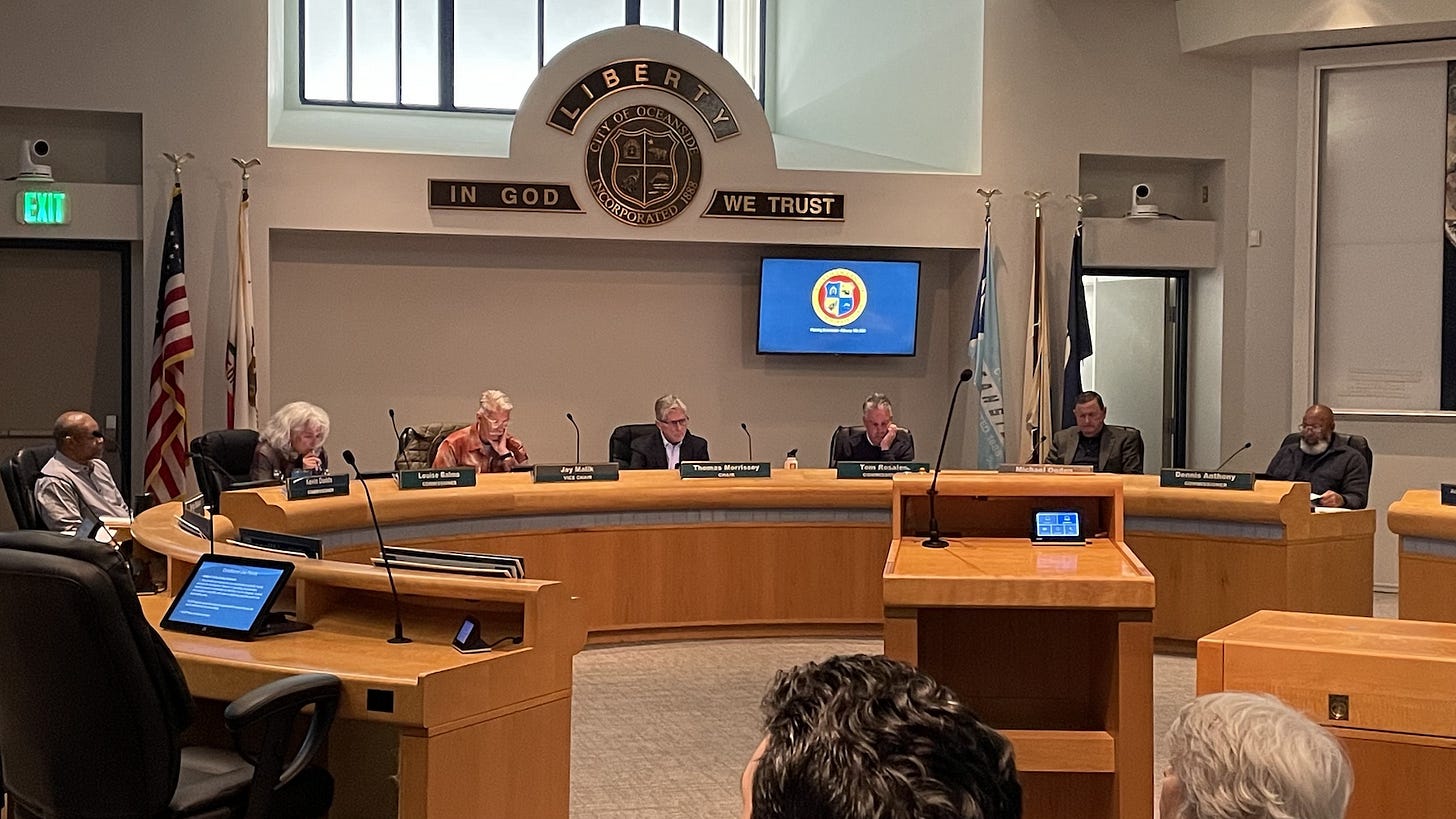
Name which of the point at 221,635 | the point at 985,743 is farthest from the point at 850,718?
the point at 221,635

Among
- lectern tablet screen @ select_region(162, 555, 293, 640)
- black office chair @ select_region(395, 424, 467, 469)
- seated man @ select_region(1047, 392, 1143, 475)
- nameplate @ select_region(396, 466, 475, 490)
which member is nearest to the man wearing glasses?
nameplate @ select_region(396, 466, 475, 490)

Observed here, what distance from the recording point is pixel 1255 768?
1660 millimetres

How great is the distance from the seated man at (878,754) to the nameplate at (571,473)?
5.26 m

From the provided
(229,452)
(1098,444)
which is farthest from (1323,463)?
(229,452)

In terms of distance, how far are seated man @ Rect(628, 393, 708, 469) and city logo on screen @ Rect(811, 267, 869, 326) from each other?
1895 mm

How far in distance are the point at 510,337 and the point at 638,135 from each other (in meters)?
1.48

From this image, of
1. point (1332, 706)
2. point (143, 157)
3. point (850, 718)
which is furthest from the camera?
point (143, 157)

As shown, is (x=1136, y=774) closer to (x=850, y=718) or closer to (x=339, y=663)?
(x=339, y=663)

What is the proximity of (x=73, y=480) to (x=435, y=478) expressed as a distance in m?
1.45

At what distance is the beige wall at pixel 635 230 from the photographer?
8.16 meters

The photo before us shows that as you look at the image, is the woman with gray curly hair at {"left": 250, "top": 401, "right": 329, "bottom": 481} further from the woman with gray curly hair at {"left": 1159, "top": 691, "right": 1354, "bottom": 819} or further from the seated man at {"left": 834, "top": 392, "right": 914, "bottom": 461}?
the woman with gray curly hair at {"left": 1159, "top": 691, "right": 1354, "bottom": 819}

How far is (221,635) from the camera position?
3363 mm

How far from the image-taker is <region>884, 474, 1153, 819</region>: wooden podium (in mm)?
3408

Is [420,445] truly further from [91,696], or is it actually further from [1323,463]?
[91,696]
